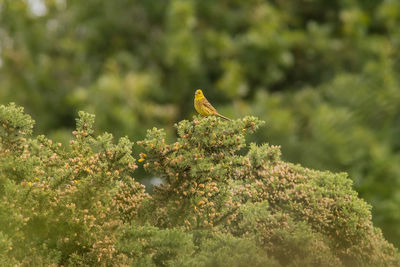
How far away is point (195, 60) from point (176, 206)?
39.1 feet

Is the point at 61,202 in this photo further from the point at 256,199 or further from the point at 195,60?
the point at 195,60

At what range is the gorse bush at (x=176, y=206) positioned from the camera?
14.8 feet

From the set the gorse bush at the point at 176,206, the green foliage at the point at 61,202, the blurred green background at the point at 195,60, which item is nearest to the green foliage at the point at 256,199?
the gorse bush at the point at 176,206

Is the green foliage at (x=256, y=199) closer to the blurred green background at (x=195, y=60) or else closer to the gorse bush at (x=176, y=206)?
the gorse bush at (x=176, y=206)

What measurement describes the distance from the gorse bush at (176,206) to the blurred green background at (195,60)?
7.99 metres

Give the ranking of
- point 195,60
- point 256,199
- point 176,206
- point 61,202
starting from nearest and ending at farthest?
point 61,202 → point 176,206 → point 256,199 → point 195,60

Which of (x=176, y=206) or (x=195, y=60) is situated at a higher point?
(x=195, y=60)

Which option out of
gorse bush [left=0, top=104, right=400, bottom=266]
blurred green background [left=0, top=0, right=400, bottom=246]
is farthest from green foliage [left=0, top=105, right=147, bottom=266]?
blurred green background [left=0, top=0, right=400, bottom=246]

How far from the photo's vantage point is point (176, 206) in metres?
4.78

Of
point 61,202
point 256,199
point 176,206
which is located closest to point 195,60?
point 256,199

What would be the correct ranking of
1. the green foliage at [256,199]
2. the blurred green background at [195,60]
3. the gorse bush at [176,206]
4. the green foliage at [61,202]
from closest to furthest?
the green foliage at [61,202] → the gorse bush at [176,206] → the green foliage at [256,199] → the blurred green background at [195,60]

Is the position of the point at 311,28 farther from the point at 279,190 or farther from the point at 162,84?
the point at 279,190

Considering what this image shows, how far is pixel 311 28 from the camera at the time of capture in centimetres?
1680

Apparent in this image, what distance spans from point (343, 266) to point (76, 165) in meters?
1.82
